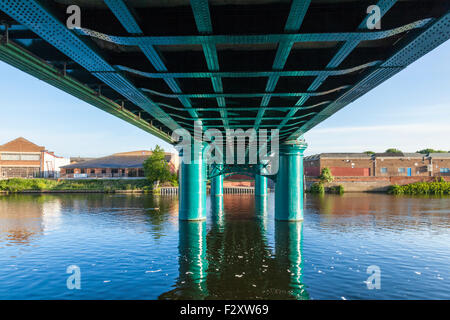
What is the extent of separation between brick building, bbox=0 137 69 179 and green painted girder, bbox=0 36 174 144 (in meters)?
85.0

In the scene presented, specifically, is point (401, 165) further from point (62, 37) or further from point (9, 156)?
point (9, 156)

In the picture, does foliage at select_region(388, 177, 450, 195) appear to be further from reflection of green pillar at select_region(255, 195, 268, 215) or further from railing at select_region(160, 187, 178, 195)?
railing at select_region(160, 187, 178, 195)

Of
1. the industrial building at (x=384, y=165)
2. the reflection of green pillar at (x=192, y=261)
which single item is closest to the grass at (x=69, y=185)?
the industrial building at (x=384, y=165)

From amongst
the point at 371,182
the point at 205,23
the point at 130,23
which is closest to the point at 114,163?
the point at 371,182

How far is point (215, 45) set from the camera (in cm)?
839

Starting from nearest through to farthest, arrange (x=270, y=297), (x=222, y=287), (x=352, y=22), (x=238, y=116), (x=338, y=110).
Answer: (x=352, y=22)
(x=270, y=297)
(x=222, y=287)
(x=338, y=110)
(x=238, y=116)

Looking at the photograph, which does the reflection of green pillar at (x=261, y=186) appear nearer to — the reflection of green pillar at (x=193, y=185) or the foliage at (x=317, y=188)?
the foliage at (x=317, y=188)

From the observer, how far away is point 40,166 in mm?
85688

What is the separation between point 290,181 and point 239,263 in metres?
12.4

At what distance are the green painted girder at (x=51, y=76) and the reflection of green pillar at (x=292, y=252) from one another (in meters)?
10.2

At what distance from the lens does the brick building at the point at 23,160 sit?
8388 cm

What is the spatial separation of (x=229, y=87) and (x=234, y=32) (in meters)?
4.93
